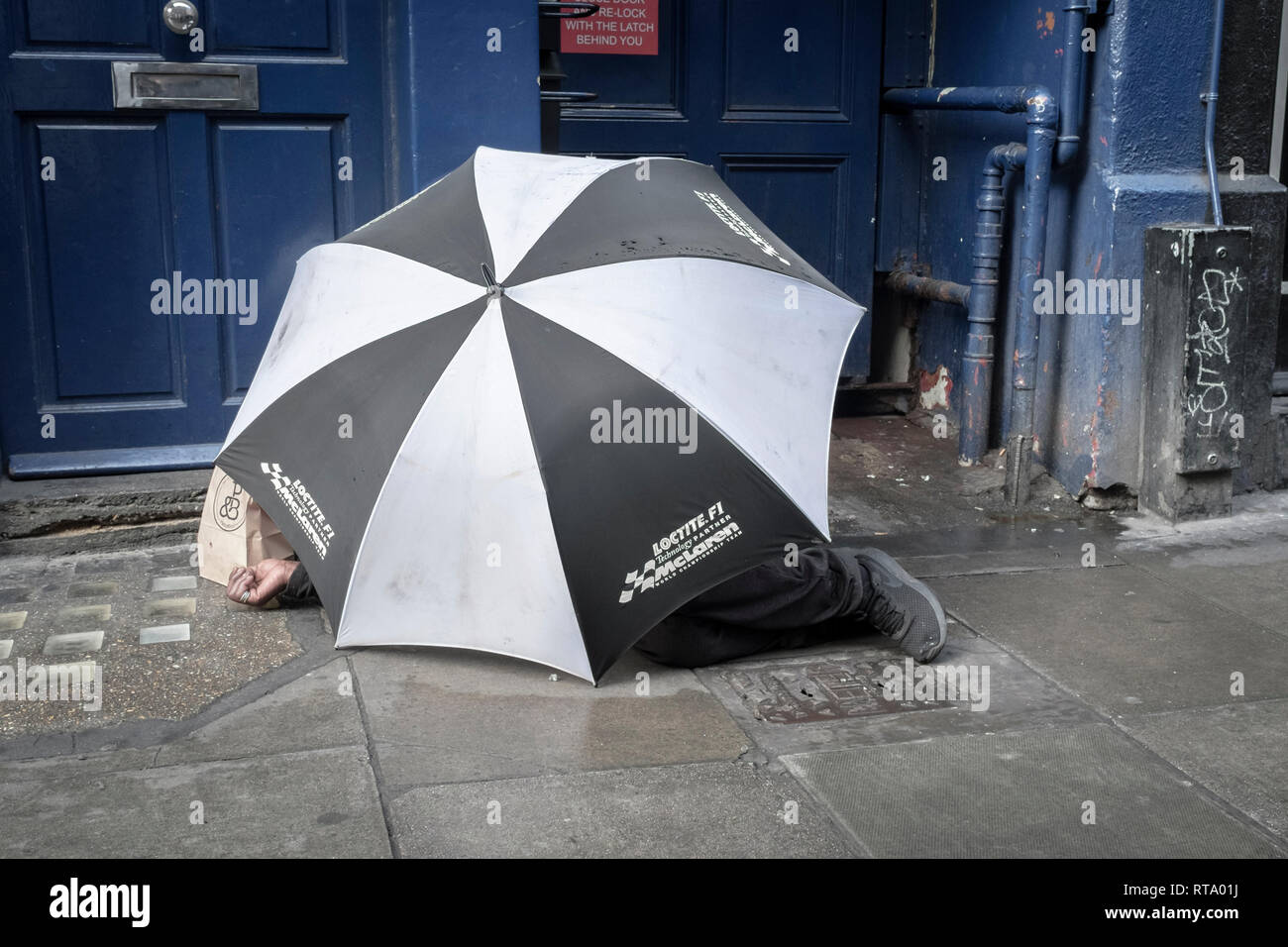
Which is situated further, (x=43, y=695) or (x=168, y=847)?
(x=43, y=695)

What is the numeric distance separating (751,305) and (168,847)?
1754 mm

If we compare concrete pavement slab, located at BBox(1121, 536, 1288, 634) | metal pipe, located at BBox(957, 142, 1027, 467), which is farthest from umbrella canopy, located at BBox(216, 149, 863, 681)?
metal pipe, located at BBox(957, 142, 1027, 467)

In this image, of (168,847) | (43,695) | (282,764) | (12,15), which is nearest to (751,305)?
(282,764)

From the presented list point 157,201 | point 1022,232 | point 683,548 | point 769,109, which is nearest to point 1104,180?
point 1022,232

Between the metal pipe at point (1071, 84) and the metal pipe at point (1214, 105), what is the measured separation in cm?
44

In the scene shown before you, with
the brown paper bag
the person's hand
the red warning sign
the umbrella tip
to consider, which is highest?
the red warning sign

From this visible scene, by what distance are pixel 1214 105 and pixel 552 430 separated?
121 inches

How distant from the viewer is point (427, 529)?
317cm

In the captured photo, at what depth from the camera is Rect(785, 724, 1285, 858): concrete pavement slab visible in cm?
271

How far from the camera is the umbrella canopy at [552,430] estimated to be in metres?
3.08

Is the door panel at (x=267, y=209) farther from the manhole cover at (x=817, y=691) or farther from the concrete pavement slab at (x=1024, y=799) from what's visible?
the concrete pavement slab at (x=1024, y=799)

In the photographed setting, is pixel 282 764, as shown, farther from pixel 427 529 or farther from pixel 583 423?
pixel 583 423

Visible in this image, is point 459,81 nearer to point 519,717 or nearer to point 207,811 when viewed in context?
point 519,717

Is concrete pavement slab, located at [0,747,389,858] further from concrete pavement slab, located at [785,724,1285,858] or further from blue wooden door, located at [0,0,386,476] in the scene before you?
blue wooden door, located at [0,0,386,476]
